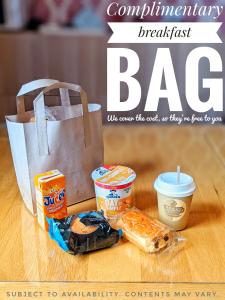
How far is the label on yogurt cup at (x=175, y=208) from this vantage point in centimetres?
76

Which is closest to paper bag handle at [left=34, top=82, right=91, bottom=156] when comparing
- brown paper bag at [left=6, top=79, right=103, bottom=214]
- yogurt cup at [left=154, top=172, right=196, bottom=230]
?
brown paper bag at [left=6, top=79, right=103, bottom=214]

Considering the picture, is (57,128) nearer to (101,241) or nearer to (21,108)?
(21,108)

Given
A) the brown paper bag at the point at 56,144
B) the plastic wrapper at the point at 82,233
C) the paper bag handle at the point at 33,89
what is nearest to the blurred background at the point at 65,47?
the paper bag handle at the point at 33,89

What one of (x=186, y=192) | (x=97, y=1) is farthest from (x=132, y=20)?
(x=186, y=192)

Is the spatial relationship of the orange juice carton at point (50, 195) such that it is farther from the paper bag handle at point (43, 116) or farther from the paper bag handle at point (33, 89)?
the paper bag handle at point (33, 89)

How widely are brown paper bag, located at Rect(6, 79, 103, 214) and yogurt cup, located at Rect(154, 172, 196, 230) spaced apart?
21 centimetres

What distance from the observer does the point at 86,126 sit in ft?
2.86

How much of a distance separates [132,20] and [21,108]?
1.42ft

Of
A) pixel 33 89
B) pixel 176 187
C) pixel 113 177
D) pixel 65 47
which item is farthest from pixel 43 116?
pixel 65 47

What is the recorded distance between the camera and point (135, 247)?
73 cm

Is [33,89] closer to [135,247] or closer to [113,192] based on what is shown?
[113,192]

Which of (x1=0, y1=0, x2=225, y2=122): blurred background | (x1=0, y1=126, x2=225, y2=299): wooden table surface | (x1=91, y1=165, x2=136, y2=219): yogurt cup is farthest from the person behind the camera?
(x1=0, y1=0, x2=225, y2=122): blurred background

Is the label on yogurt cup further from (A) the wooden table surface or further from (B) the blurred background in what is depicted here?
(B) the blurred background

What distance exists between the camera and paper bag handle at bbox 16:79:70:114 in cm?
83
